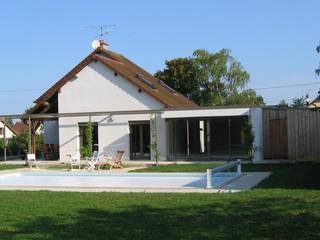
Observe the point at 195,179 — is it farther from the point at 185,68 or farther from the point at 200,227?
the point at 185,68

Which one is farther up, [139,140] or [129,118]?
[129,118]

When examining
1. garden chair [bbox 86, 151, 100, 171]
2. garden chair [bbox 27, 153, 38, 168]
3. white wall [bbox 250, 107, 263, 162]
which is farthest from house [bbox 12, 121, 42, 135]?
white wall [bbox 250, 107, 263, 162]

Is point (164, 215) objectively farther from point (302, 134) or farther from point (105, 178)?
point (302, 134)

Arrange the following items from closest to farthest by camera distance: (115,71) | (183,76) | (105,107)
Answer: (115,71)
(105,107)
(183,76)

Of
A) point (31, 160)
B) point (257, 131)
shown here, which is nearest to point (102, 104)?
point (31, 160)

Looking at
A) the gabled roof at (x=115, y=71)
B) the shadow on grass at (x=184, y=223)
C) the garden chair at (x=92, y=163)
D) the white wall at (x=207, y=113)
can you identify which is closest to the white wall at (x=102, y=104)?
the gabled roof at (x=115, y=71)

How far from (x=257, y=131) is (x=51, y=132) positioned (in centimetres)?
1543

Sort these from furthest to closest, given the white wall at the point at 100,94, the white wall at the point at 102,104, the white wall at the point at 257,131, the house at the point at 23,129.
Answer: the house at the point at 23,129 < the white wall at the point at 100,94 < the white wall at the point at 102,104 < the white wall at the point at 257,131

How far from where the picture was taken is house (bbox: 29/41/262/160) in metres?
30.0

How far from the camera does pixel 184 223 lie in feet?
29.2

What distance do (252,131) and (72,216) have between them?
18586mm

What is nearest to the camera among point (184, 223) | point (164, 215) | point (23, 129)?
point (184, 223)

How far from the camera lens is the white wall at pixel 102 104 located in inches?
1238

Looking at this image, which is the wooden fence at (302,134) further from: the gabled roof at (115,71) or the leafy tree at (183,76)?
the leafy tree at (183,76)
